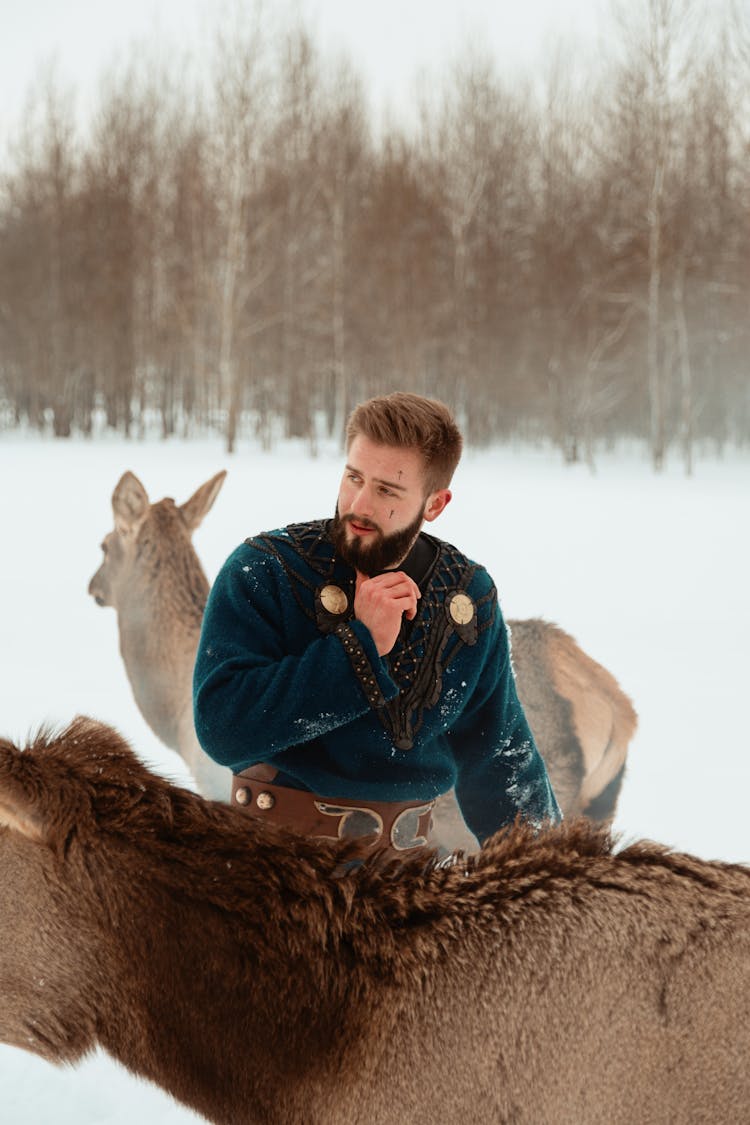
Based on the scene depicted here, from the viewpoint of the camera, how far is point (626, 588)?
11.9 m

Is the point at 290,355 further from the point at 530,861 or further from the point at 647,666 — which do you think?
the point at 530,861

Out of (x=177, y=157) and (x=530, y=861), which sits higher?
(x=177, y=157)

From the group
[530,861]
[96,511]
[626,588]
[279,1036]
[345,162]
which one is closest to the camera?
[279,1036]

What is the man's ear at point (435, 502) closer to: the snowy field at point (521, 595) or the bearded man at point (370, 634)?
the bearded man at point (370, 634)

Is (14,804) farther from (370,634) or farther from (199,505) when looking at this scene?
(199,505)

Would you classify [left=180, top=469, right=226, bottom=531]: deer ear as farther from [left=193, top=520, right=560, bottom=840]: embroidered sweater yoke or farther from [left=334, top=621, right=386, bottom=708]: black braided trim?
[left=334, top=621, right=386, bottom=708]: black braided trim

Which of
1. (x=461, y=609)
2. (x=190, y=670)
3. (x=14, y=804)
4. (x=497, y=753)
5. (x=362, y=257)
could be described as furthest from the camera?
(x=362, y=257)

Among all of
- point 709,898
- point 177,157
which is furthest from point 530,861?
point 177,157

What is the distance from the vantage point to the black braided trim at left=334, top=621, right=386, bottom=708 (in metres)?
1.94

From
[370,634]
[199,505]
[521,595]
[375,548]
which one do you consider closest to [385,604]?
[370,634]

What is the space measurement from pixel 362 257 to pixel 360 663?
2713 cm

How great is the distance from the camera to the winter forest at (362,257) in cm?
2681

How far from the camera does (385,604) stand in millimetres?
1953

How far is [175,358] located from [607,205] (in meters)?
12.6
